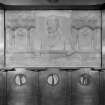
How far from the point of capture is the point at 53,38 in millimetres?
4980

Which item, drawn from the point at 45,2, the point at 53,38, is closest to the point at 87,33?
the point at 53,38

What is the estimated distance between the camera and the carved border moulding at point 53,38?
496 centimetres

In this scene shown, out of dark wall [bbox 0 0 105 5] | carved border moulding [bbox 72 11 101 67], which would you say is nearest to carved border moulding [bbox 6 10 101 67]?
carved border moulding [bbox 72 11 101 67]

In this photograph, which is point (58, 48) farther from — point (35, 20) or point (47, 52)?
point (35, 20)

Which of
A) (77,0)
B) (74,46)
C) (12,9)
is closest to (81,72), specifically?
(74,46)

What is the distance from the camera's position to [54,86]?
487 centimetres

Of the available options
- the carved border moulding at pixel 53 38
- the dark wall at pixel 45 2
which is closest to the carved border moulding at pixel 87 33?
the carved border moulding at pixel 53 38

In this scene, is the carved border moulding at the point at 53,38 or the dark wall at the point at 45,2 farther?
the carved border moulding at the point at 53,38

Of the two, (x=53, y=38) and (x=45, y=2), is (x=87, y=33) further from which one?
(x=45, y=2)

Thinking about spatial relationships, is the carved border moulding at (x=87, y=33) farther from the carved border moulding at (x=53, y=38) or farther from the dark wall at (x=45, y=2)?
the dark wall at (x=45, y=2)

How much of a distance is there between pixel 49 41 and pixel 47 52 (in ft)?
1.00

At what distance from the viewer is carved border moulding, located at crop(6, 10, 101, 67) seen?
4961 mm

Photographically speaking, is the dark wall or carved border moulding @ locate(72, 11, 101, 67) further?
carved border moulding @ locate(72, 11, 101, 67)

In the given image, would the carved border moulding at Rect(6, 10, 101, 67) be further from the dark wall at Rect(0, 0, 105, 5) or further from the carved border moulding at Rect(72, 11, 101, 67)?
the dark wall at Rect(0, 0, 105, 5)
